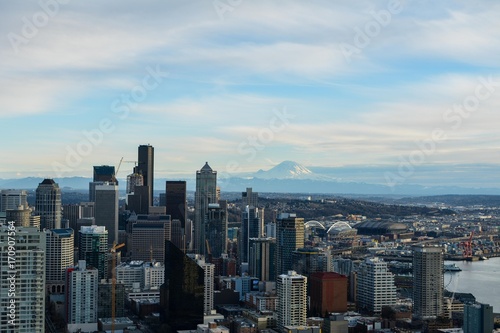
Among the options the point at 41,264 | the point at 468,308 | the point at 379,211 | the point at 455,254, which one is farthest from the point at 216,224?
the point at 379,211

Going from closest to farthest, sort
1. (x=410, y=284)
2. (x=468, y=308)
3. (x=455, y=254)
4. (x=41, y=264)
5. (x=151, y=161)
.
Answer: (x=41, y=264), (x=468, y=308), (x=410, y=284), (x=455, y=254), (x=151, y=161)

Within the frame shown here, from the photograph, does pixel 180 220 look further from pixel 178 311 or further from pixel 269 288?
pixel 178 311

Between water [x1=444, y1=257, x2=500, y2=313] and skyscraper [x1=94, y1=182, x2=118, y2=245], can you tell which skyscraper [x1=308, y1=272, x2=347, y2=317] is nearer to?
water [x1=444, y1=257, x2=500, y2=313]

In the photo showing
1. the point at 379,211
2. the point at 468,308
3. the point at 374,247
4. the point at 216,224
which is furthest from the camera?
the point at 379,211

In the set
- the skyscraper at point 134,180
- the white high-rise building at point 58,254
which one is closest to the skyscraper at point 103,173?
the skyscraper at point 134,180

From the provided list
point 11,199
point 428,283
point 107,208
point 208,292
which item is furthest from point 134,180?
point 428,283

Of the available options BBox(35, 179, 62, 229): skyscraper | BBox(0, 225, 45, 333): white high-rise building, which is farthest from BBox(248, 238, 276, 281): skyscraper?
BBox(0, 225, 45, 333): white high-rise building
